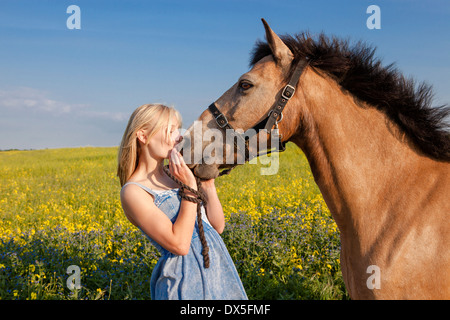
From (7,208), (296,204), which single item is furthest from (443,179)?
(7,208)

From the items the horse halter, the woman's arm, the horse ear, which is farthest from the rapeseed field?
the horse ear

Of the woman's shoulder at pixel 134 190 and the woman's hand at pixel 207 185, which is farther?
the woman's hand at pixel 207 185

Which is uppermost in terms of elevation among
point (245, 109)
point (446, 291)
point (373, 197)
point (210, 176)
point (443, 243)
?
point (245, 109)

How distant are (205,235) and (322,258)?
312 centimetres

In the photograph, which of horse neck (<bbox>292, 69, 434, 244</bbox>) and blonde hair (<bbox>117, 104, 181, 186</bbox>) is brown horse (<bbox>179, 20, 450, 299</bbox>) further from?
blonde hair (<bbox>117, 104, 181, 186</bbox>)

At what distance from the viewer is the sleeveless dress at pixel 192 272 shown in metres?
2.14

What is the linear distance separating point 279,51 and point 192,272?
5.44 feet

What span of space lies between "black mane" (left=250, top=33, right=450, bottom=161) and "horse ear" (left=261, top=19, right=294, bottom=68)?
0.05m

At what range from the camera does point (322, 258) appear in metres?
4.90

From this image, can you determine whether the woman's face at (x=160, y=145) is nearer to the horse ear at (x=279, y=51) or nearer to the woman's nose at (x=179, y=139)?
the woman's nose at (x=179, y=139)

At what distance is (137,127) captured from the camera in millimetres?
2396

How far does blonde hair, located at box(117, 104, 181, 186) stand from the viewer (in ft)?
7.85

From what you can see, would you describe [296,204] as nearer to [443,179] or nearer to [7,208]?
[443,179]

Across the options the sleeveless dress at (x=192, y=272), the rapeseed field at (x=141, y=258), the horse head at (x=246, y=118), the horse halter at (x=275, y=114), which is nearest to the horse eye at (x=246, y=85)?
the horse head at (x=246, y=118)
